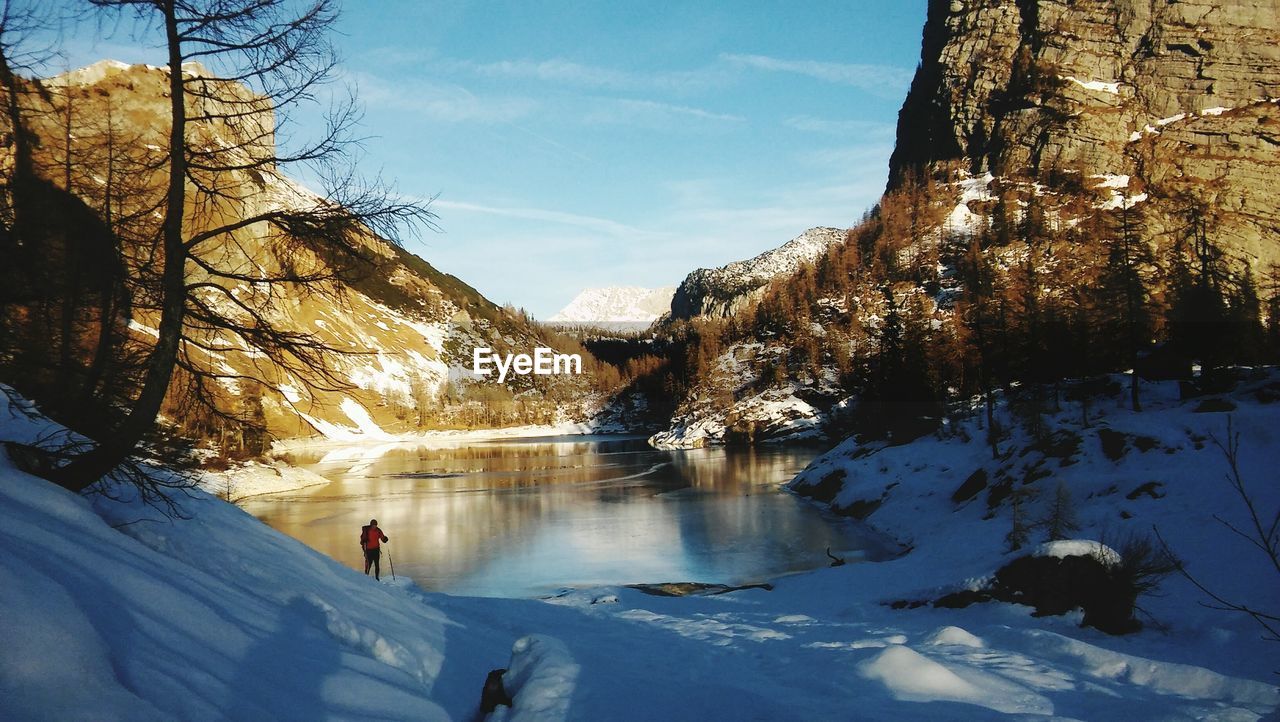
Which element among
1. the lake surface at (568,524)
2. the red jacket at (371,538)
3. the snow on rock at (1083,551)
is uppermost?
the snow on rock at (1083,551)

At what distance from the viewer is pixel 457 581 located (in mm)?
24609

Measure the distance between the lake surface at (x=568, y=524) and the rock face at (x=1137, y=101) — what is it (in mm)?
128344

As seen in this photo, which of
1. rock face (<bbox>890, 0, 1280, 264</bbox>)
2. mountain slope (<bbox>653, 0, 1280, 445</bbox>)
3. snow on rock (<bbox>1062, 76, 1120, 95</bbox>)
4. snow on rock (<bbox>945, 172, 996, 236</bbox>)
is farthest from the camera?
snow on rock (<bbox>1062, 76, 1120, 95</bbox>)

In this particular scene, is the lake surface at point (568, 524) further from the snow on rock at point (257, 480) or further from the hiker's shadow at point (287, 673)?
the hiker's shadow at point (287, 673)

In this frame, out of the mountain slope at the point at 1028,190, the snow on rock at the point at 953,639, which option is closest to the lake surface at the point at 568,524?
the snow on rock at the point at 953,639

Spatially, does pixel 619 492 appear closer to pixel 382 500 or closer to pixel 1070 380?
pixel 382 500

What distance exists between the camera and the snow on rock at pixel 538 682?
7.29m

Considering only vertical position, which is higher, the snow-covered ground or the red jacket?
the snow-covered ground

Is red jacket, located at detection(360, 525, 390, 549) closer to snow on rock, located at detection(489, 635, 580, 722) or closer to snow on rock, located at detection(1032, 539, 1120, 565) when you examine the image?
snow on rock, located at detection(489, 635, 580, 722)

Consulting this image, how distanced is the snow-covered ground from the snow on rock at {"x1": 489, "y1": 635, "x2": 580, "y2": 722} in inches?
1.3

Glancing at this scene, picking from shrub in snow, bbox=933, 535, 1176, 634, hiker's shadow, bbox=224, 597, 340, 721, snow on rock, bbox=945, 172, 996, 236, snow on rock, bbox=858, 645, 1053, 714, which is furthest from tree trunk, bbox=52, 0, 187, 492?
snow on rock, bbox=945, 172, 996, 236

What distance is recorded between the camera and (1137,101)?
168375mm

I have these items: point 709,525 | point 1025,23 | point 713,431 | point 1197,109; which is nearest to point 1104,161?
point 1197,109

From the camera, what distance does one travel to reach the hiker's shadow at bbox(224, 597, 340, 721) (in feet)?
16.8
